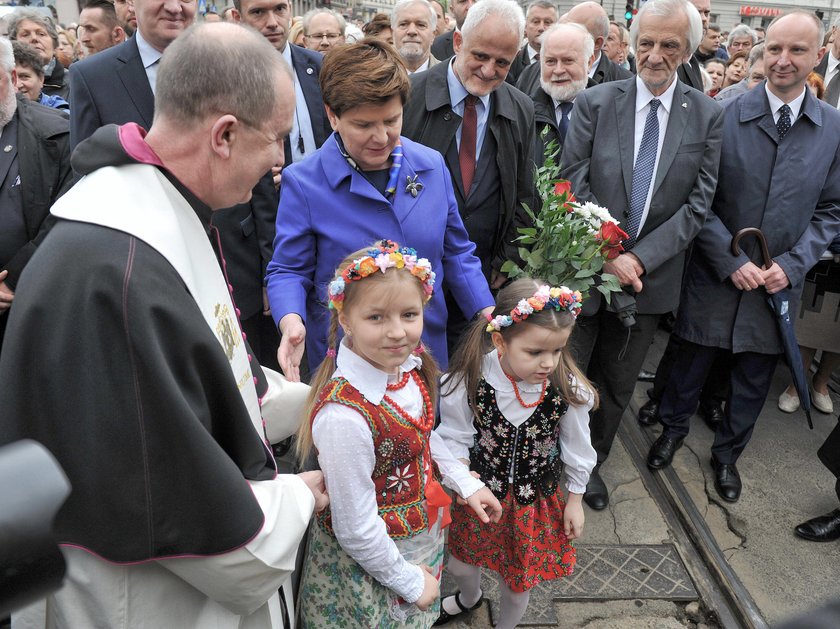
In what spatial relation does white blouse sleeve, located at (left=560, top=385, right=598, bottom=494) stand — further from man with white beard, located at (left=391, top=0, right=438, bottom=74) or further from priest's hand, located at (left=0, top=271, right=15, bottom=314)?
man with white beard, located at (left=391, top=0, right=438, bottom=74)

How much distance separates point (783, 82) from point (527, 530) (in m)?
2.63

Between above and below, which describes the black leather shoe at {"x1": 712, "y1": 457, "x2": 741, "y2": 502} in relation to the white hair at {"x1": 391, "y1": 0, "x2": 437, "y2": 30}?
below

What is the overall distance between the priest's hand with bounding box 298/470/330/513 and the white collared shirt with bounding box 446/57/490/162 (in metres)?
1.97

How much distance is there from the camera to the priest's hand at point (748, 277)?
11.5 ft

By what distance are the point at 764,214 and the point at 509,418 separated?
2.07m

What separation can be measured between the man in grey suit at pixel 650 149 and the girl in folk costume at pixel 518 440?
1.08 m

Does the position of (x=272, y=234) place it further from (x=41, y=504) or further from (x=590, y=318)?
(x=41, y=504)

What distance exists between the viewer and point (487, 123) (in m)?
3.31

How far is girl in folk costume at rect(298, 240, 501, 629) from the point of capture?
5.96ft

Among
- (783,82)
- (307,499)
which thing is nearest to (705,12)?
(783,82)

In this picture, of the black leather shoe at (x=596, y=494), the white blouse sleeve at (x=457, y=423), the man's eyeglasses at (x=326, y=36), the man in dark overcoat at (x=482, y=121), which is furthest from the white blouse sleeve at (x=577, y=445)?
the man's eyeglasses at (x=326, y=36)

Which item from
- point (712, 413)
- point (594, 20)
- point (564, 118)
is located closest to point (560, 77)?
point (564, 118)

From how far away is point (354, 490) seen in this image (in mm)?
1797

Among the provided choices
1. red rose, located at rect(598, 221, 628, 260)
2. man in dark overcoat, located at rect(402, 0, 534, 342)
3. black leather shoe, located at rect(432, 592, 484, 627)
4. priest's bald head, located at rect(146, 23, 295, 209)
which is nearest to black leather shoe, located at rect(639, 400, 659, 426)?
man in dark overcoat, located at rect(402, 0, 534, 342)
